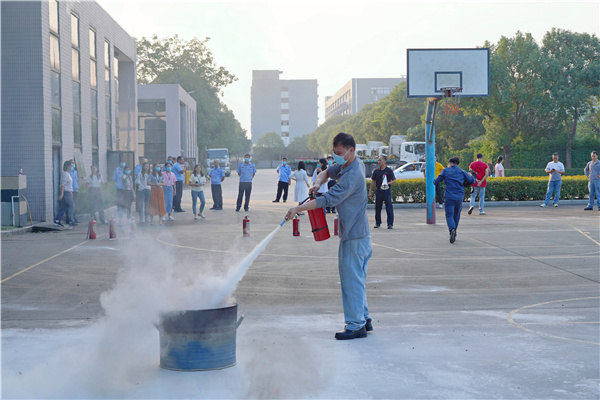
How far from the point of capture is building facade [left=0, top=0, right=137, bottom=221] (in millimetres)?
19688

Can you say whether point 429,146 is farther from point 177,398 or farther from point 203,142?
point 203,142

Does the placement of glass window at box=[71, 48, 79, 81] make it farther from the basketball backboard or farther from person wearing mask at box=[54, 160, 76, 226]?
the basketball backboard

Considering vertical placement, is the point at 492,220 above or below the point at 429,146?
below

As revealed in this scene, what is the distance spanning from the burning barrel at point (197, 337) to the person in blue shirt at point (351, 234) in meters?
1.53

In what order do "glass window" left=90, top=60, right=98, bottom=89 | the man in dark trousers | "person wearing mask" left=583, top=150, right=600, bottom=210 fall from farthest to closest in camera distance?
"glass window" left=90, top=60, right=98, bottom=89
"person wearing mask" left=583, top=150, right=600, bottom=210
the man in dark trousers

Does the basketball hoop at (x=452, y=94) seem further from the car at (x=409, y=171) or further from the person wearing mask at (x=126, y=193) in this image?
the car at (x=409, y=171)

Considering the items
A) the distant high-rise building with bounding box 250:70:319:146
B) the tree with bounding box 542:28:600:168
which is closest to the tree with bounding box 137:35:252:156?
the tree with bounding box 542:28:600:168

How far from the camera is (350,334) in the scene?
21.6ft

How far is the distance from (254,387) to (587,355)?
3.16 metres

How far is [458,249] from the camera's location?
1365cm

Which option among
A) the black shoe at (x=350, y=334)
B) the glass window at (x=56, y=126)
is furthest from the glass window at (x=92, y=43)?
the black shoe at (x=350, y=334)

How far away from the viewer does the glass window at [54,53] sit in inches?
828

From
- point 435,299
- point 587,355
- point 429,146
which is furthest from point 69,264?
point 429,146

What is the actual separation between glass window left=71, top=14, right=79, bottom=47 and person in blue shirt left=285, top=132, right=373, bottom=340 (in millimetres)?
20115
